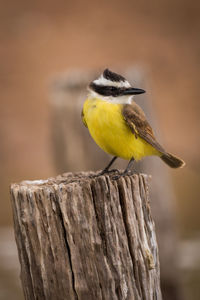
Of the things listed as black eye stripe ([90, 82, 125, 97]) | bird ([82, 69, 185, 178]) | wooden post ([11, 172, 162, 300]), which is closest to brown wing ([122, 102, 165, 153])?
bird ([82, 69, 185, 178])

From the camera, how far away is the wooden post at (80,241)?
3.43 m

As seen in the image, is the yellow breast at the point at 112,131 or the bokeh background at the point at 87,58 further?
the bokeh background at the point at 87,58

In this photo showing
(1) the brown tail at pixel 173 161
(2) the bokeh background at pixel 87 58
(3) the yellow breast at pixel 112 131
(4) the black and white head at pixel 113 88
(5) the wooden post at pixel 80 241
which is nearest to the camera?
(5) the wooden post at pixel 80 241

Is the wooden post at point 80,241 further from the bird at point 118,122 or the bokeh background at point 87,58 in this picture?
the bokeh background at point 87,58

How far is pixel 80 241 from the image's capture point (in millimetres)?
3430

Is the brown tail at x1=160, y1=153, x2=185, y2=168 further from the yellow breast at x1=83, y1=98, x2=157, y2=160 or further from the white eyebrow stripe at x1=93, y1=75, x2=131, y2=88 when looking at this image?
the white eyebrow stripe at x1=93, y1=75, x2=131, y2=88

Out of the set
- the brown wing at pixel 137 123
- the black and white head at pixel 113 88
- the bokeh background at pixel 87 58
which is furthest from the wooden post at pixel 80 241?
the bokeh background at pixel 87 58

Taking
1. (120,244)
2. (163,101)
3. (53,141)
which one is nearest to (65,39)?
(163,101)

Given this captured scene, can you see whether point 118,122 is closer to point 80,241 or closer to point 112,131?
point 112,131

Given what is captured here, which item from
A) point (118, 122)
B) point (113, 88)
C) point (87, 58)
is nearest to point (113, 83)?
point (113, 88)

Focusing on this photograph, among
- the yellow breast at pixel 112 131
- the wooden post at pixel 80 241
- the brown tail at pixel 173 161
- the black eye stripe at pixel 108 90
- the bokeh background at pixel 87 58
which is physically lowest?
the wooden post at pixel 80 241

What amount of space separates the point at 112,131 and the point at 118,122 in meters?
0.10

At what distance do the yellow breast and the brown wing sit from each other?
4 centimetres

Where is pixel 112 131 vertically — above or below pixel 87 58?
below
